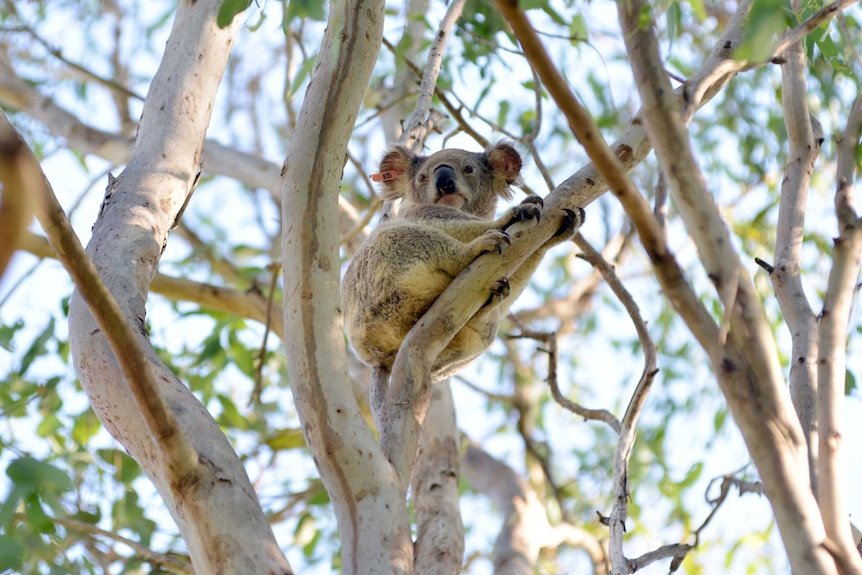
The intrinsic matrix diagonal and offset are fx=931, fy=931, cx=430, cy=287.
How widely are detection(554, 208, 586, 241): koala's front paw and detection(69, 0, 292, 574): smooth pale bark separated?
3.68ft

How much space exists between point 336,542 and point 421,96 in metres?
3.01

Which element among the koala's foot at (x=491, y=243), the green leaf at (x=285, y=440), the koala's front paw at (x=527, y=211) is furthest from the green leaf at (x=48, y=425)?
the koala's front paw at (x=527, y=211)

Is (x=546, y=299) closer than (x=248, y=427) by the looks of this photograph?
No

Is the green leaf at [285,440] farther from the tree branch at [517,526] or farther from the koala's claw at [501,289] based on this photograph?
the koala's claw at [501,289]

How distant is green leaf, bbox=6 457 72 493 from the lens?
5.41 feet

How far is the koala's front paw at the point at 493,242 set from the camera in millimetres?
2825

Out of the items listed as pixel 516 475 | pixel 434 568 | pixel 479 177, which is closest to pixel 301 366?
pixel 434 568

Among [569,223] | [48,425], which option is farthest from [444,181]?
[48,425]

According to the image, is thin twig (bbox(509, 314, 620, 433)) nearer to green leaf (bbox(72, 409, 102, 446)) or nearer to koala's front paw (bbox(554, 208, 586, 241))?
koala's front paw (bbox(554, 208, 586, 241))

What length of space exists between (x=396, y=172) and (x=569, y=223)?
1.66m

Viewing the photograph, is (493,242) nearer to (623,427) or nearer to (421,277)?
(421,277)

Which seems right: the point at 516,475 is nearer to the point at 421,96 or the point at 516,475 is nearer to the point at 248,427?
the point at 248,427

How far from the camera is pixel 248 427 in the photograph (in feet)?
16.2

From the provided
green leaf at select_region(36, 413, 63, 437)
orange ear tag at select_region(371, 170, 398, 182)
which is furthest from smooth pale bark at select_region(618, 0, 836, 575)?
green leaf at select_region(36, 413, 63, 437)
